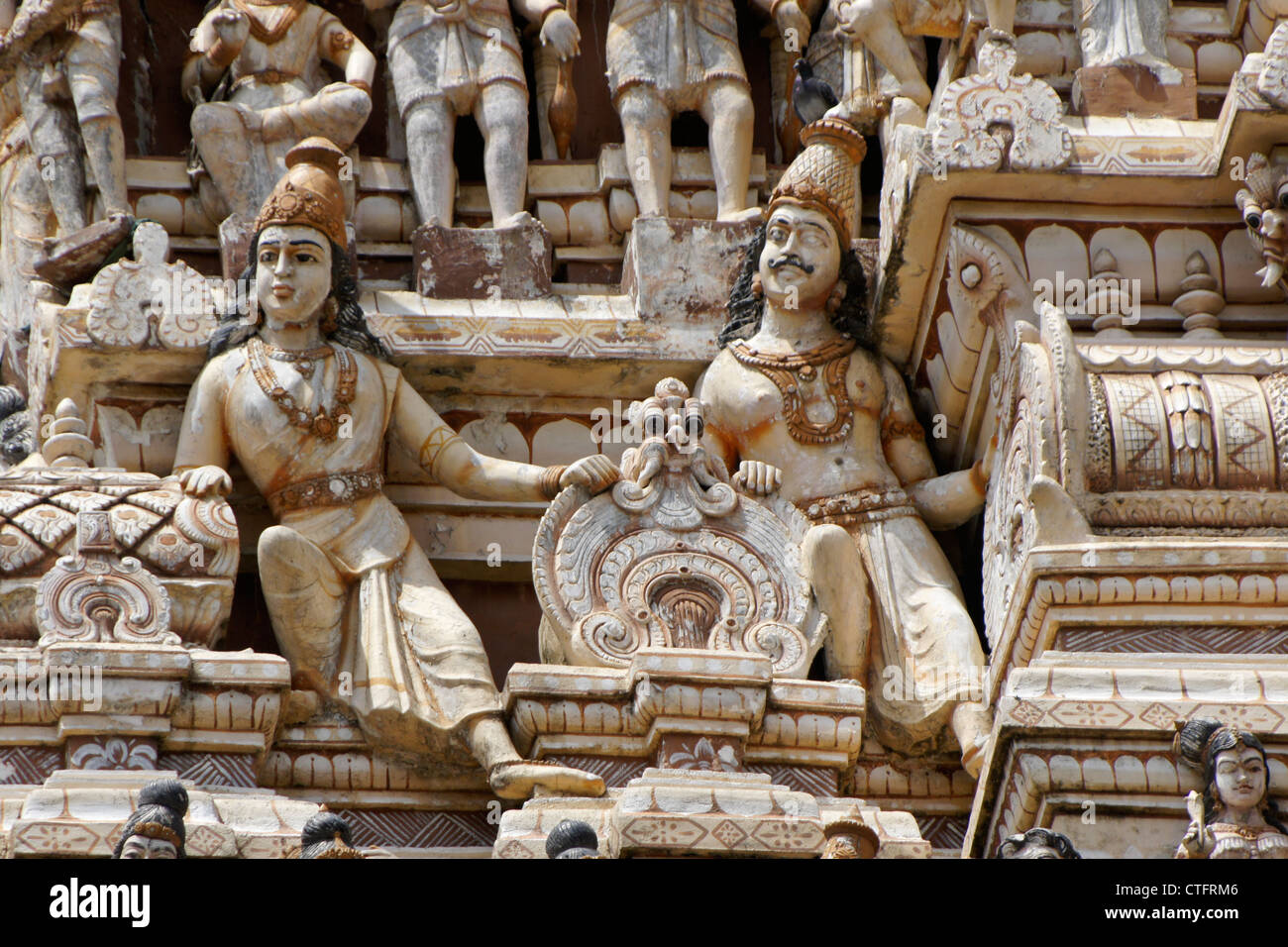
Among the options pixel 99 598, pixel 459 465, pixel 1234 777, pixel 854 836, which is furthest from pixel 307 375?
pixel 1234 777

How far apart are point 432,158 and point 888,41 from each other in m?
2.29

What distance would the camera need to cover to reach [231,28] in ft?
54.9

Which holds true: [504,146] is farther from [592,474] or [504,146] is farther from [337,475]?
[592,474]

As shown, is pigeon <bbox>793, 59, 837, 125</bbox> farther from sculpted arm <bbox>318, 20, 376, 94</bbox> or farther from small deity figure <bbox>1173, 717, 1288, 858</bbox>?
small deity figure <bbox>1173, 717, 1288, 858</bbox>

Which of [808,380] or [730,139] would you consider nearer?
[808,380]

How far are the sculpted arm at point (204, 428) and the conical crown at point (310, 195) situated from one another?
74 cm

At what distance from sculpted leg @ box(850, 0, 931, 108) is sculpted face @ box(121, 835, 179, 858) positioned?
5.91m

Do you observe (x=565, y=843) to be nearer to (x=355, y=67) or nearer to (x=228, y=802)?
(x=228, y=802)

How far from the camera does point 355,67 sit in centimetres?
1681

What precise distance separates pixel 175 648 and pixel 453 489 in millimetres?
1924

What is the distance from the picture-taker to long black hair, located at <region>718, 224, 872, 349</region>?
1577cm

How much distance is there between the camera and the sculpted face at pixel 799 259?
15.6 meters

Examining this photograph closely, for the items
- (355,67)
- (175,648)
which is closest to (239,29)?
(355,67)

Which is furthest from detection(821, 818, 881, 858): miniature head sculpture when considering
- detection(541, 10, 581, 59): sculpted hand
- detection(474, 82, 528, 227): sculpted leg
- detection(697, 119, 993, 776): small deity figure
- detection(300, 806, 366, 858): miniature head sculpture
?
detection(541, 10, 581, 59): sculpted hand
